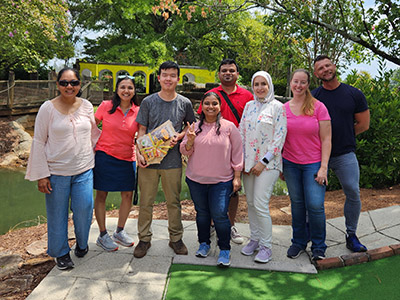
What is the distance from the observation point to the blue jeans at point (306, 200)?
11.2 feet

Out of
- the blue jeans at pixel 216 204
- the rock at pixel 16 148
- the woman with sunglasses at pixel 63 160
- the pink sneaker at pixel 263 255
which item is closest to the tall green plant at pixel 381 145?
the pink sneaker at pixel 263 255

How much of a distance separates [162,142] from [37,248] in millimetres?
2065

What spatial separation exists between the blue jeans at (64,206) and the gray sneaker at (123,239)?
0.59 m

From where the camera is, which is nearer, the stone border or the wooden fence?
the stone border

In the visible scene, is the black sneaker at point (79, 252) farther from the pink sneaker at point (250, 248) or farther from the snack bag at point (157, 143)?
the pink sneaker at point (250, 248)

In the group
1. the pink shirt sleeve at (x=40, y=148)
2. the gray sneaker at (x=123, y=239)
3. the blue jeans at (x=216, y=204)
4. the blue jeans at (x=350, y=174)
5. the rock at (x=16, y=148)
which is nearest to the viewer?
the pink shirt sleeve at (x=40, y=148)

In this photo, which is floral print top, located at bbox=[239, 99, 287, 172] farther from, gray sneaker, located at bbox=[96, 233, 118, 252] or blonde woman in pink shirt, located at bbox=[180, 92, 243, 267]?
gray sneaker, located at bbox=[96, 233, 118, 252]

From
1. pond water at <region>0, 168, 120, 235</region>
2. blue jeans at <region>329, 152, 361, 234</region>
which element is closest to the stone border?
blue jeans at <region>329, 152, 361, 234</region>

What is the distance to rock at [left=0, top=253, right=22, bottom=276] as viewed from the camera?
362 centimetres

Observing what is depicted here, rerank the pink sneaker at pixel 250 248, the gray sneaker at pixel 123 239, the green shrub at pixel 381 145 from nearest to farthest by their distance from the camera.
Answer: the pink sneaker at pixel 250 248
the gray sneaker at pixel 123 239
the green shrub at pixel 381 145

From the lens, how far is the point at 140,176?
370 cm

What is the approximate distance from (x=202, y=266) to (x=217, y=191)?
781 millimetres

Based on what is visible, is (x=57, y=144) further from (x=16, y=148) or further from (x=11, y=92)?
(x=11, y=92)

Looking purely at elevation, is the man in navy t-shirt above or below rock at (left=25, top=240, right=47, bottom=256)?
above
